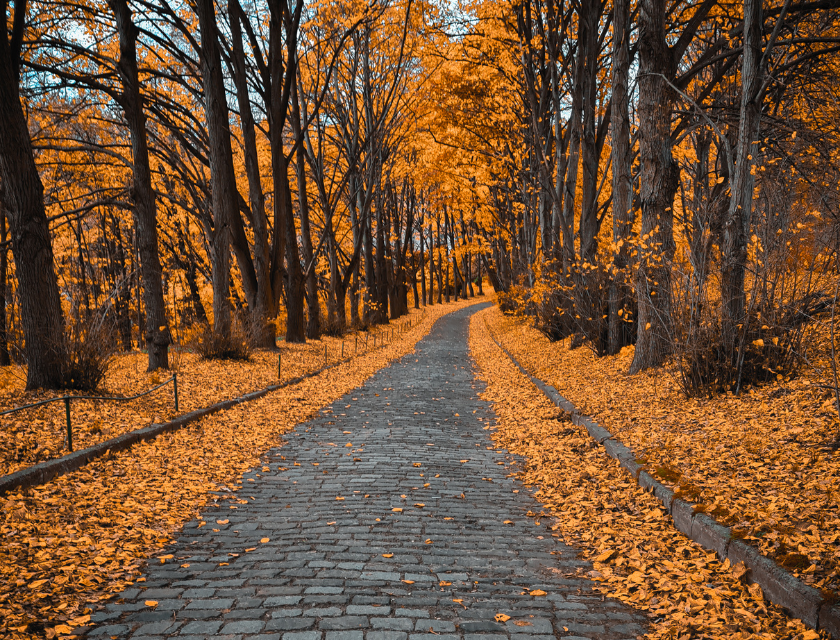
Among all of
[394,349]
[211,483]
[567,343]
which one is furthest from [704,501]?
[394,349]

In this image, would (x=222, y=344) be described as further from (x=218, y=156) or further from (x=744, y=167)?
(x=744, y=167)

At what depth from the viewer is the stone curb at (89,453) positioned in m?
4.93

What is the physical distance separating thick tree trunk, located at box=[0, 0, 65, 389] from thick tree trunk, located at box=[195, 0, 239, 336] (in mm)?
5124

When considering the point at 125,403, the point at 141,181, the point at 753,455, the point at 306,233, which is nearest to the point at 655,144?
the point at 753,455

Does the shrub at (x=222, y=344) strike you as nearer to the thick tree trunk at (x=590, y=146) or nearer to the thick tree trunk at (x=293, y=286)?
the thick tree trunk at (x=293, y=286)

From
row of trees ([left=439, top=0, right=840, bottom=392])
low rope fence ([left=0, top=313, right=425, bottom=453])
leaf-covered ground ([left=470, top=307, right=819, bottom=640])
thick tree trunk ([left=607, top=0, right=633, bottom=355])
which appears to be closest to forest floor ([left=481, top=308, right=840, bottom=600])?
leaf-covered ground ([left=470, top=307, right=819, bottom=640])

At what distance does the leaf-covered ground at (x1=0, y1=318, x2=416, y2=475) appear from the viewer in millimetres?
5961


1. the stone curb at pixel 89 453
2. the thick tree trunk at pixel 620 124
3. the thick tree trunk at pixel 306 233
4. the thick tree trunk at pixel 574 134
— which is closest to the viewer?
the stone curb at pixel 89 453

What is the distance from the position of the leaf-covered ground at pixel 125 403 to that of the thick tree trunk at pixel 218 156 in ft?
5.54

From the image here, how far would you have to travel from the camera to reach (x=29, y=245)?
8320 mm

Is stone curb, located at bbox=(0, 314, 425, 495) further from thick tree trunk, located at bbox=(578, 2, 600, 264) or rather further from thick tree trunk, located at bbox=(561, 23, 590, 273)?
thick tree trunk, located at bbox=(578, 2, 600, 264)

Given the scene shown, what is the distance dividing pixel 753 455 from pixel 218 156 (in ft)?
42.2

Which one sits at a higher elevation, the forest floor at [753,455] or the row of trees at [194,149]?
the row of trees at [194,149]

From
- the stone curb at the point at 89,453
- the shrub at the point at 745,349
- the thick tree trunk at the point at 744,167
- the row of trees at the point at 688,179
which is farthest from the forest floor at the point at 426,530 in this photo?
the thick tree trunk at the point at 744,167
